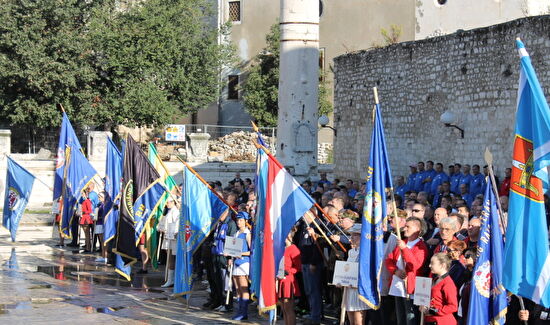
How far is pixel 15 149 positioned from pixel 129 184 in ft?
80.5

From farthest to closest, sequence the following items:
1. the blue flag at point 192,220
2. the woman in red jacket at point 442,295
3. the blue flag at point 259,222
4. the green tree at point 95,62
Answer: the green tree at point 95,62 → the blue flag at point 192,220 → the blue flag at point 259,222 → the woman in red jacket at point 442,295

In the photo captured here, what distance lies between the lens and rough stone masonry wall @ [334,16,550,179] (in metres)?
18.4

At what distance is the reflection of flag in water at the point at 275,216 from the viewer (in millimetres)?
11406

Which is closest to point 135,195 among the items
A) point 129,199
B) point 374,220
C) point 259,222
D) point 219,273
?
point 129,199

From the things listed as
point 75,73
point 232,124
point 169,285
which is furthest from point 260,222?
point 232,124

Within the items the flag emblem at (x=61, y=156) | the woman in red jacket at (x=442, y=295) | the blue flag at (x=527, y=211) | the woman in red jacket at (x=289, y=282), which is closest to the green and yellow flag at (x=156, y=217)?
the flag emblem at (x=61, y=156)

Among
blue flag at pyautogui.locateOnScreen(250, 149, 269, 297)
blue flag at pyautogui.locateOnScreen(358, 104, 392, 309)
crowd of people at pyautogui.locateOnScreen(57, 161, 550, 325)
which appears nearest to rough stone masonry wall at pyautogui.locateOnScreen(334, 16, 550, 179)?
crowd of people at pyautogui.locateOnScreen(57, 161, 550, 325)

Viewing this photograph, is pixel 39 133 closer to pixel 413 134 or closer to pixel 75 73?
pixel 75 73

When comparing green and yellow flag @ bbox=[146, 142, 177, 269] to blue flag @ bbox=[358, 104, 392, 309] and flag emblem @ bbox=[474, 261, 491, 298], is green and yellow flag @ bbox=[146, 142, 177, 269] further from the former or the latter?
flag emblem @ bbox=[474, 261, 491, 298]

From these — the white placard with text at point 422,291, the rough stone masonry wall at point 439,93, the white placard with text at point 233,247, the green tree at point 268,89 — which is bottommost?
the white placard with text at point 422,291

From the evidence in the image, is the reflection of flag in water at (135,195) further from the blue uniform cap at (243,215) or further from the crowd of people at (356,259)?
the blue uniform cap at (243,215)

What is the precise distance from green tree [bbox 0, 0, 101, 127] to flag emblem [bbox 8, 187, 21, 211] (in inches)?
648

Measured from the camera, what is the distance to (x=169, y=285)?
16188mm

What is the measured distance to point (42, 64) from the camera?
3634 centimetres
